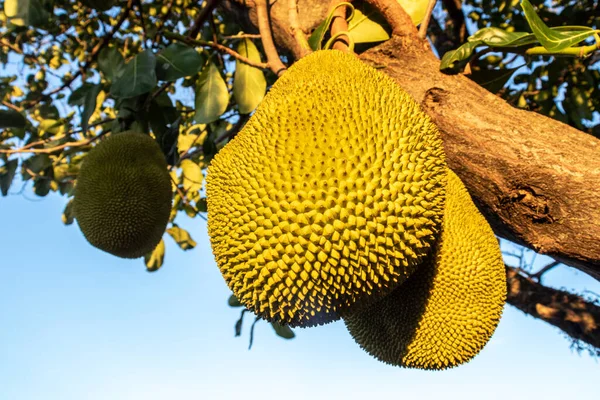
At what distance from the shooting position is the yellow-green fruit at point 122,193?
1.71m

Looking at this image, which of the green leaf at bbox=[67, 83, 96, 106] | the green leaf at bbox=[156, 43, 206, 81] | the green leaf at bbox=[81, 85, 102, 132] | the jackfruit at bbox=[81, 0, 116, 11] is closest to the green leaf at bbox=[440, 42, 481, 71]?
the green leaf at bbox=[156, 43, 206, 81]

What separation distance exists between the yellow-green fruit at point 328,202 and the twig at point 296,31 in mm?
311

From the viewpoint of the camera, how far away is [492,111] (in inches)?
35.8

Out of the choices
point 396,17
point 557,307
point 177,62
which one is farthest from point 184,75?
point 557,307

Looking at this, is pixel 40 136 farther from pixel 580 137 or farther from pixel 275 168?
pixel 580 137

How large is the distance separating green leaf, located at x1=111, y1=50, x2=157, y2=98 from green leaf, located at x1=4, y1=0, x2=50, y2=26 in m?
0.41

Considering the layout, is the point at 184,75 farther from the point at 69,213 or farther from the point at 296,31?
the point at 69,213

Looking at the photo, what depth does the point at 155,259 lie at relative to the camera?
111 inches

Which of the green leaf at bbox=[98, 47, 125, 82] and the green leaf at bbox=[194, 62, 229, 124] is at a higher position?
the green leaf at bbox=[194, 62, 229, 124]

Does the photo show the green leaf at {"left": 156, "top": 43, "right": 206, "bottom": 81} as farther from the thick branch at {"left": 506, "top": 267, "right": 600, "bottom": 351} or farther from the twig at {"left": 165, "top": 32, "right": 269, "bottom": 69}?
the thick branch at {"left": 506, "top": 267, "right": 600, "bottom": 351}

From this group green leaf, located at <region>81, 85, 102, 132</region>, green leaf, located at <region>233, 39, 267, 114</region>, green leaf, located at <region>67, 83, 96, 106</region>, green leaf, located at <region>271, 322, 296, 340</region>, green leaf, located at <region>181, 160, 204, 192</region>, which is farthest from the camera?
green leaf, located at <region>181, 160, 204, 192</region>

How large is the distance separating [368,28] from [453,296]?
2.22 feet

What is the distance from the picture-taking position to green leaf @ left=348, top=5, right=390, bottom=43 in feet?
3.67

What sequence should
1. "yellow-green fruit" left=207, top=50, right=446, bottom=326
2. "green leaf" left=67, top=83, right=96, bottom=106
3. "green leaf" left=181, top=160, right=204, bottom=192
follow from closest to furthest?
"yellow-green fruit" left=207, top=50, right=446, bottom=326 → "green leaf" left=67, top=83, right=96, bottom=106 → "green leaf" left=181, top=160, right=204, bottom=192
